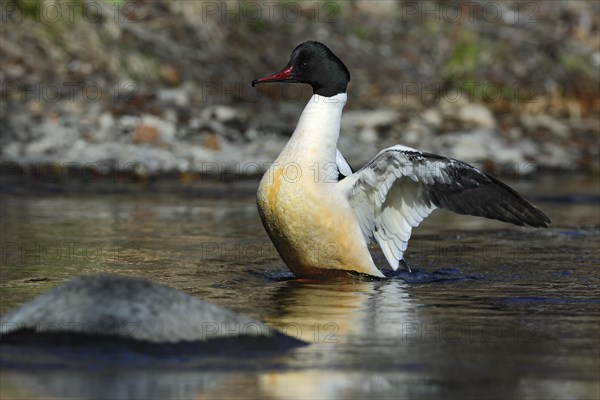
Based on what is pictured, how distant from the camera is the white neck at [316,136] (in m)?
8.87

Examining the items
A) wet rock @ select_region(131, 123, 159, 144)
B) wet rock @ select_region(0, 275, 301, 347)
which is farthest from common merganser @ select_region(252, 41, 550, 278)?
wet rock @ select_region(131, 123, 159, 144)

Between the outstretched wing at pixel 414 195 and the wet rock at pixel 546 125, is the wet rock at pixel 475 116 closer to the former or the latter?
the wet rock at pixel 546 125

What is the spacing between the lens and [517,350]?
20.5ft

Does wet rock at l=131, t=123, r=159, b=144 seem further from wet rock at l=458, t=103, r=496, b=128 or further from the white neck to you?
the white neck

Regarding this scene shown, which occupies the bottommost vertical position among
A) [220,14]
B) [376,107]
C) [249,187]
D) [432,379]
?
[432,379]

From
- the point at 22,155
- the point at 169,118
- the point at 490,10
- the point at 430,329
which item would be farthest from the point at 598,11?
the point at 430,329

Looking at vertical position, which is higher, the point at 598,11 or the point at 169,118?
the point at 598,11

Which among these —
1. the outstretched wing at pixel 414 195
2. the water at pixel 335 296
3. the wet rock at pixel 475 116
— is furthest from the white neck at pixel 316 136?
the wet rock at pixel 475 116

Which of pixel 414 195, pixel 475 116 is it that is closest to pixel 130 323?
pixel 414 195

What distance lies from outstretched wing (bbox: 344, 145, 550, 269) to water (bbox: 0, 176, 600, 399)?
0.38 m

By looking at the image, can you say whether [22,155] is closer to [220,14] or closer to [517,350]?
[220,14]

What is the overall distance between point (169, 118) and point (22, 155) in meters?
2.01

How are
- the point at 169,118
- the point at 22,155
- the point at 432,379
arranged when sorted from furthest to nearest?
the point at 169,118
the point at 22,155
the point at 432,379

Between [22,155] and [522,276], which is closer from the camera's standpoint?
[522,276]
